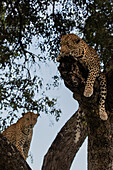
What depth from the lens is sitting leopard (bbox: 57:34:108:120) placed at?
3211 millimetres

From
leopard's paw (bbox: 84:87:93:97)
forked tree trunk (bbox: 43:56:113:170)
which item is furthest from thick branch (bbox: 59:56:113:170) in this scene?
leopard's paw (bbox: 84:87:93:97)

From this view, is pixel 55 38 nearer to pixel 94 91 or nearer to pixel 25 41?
pixel 25 41

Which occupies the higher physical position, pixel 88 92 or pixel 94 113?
pixel 88 92

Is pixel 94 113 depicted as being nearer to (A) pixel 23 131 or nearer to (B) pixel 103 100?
(B) pixel 103 100


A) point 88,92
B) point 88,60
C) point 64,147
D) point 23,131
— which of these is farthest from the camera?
point 23,131

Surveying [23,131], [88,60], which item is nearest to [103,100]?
[88,60]

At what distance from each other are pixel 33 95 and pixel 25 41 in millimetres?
1330

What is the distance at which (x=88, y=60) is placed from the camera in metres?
3.46

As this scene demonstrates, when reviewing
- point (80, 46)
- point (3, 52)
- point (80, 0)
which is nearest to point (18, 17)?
point (3, 52)

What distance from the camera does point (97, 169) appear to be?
137 inches

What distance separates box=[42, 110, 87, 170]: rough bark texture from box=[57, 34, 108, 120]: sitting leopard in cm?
189

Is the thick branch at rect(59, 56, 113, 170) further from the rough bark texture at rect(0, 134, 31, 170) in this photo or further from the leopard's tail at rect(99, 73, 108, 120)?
the rough bark texture at rect(0, 134, 31, 170)

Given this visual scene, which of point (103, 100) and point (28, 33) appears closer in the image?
point (103, 100)

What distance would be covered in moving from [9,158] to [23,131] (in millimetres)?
2354
